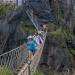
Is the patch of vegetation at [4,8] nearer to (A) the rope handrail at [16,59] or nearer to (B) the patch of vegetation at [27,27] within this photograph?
(B) the patch of vegetation at [27,27]

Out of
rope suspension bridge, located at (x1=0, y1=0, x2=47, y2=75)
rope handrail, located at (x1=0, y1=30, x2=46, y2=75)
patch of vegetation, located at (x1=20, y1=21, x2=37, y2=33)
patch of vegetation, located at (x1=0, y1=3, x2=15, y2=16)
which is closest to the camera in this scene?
rope suspension bridge, located at (x1=0, y1=0, x2=47, y2=75)

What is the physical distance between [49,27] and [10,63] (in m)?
14.4

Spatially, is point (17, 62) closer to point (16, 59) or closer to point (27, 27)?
point (16, 59)

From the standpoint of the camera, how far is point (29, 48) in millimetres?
7840

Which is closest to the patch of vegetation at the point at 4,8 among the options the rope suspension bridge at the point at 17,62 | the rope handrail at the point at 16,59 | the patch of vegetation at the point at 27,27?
the patch of vegetation at the point at 27,27

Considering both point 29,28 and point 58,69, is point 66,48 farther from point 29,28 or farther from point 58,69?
point 29,28

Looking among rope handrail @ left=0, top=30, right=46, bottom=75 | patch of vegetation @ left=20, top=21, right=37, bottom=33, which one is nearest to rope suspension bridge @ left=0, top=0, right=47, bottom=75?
rope handrail @ left=0, top=30, right=46, bottom=75

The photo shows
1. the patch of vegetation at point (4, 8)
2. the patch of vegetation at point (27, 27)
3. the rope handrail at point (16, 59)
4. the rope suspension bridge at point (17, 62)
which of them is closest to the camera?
the rope suspension bridge at point (17, 62)

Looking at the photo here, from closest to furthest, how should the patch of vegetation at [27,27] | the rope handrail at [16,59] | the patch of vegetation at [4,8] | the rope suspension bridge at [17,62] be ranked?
the rope suspension bridge at [17,62], the rope handrail at [16,59], the patch of vegetation at [27,27], the patch of vegetation at [4,8]

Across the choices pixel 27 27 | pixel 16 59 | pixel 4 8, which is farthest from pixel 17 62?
pixel 4 8

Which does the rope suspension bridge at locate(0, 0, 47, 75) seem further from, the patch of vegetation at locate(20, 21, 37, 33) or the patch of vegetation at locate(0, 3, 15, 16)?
the patch of vegetation at locate(0, 3, 15, 16)

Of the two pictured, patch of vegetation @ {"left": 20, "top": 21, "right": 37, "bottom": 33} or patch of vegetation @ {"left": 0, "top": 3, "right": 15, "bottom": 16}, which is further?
patch of vegetation @ {"left": 0, "top": 3, "right": 15, "bottom": 16}

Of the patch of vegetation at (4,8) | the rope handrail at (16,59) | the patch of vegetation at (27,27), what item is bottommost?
the patch of vegetation at (27,27)

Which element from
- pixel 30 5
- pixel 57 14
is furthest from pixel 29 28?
pixel 57 14
